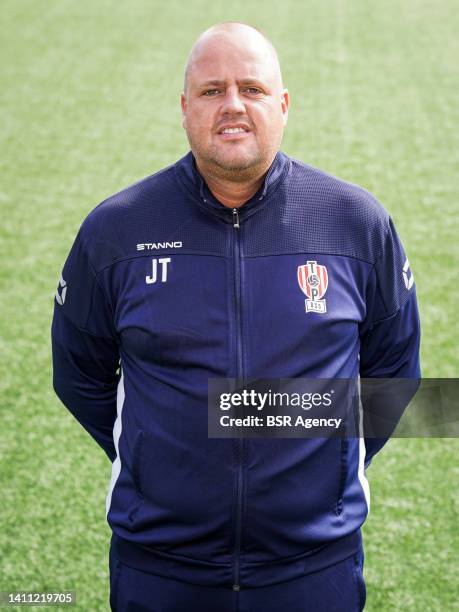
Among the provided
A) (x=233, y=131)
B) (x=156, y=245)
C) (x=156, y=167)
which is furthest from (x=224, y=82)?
(x=156, y=167)

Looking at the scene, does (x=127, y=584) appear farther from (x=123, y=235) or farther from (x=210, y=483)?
(x=123, y=235)

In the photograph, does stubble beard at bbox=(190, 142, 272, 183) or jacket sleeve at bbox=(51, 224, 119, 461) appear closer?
stubble beard at bbox=(190, 142, 272, 183)

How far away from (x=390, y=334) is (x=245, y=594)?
74cm

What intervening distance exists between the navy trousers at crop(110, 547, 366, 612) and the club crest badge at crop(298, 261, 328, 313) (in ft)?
2.07

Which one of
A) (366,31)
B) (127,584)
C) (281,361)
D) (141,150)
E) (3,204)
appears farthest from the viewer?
(366,31)

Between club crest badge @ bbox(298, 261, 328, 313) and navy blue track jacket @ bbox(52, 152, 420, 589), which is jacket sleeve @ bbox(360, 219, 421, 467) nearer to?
navy blue track jacket @ bbox(52, 152, 420, 589)

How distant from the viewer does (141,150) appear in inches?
282

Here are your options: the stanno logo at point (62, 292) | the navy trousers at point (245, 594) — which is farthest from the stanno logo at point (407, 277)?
the stanno logo at point (62, 292)

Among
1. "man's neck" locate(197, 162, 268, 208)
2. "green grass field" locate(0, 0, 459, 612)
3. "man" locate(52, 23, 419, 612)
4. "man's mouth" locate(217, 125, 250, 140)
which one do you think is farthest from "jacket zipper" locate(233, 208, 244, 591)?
"green grass field" locate(0, 0, 459, 612)

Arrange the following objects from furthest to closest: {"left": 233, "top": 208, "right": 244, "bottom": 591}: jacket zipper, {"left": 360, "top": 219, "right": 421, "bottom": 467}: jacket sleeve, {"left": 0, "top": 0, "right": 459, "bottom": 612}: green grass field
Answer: {"left": 0, "top": 0, "right": 459, "bottom": 612}: green grass field < {"left": 360, "top": 219, "right": 421, "bottom": 467}: jacket sleeve < {"left": 233, "top": 208, "right": 244, "bottom": 591}: jacket zipper

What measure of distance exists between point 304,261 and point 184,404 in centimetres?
43

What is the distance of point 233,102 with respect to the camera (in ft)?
6.50

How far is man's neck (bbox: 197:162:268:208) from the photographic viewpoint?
2.03 meters

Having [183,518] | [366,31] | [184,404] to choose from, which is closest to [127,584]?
[183,518]
